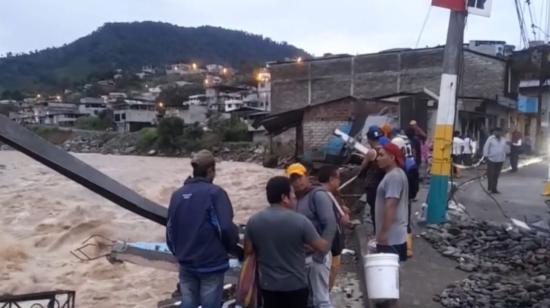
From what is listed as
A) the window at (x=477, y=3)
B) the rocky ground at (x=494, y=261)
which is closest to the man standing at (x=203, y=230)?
the rocky ground at (x=494, y=261)

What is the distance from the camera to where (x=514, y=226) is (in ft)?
29.3

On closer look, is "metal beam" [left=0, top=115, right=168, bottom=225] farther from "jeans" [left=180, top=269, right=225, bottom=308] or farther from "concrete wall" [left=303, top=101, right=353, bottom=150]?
"concrete wall" [left=303, top=101, right=353, bottom=150]

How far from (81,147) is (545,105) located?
50.0 m

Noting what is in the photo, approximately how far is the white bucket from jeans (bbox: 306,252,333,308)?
608 millimetres

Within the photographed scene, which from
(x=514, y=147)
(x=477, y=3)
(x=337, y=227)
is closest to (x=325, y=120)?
(x=514, y=147)

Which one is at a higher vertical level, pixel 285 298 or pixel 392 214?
pixel 392 214

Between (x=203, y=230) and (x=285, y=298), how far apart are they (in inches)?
31.8

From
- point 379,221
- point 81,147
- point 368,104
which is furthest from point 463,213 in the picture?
point 81,147

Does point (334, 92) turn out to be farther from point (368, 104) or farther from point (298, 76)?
point (368, 104)

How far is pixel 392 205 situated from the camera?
5.04 meters

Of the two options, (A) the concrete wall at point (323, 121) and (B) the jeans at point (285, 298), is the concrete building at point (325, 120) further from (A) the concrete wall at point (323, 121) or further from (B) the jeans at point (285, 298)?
(B) the jeans at point (285, 298)

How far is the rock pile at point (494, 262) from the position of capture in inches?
227

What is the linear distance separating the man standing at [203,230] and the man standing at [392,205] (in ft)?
4.97

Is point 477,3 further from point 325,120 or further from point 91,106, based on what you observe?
point 91,106
